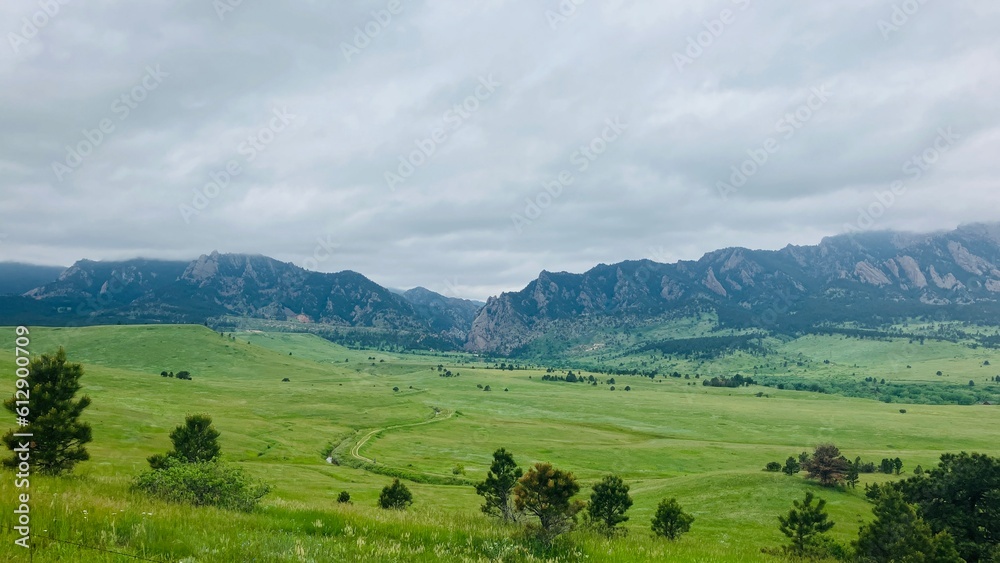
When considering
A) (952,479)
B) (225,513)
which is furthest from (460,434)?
(225,513)

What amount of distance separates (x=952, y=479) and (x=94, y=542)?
72.7 m

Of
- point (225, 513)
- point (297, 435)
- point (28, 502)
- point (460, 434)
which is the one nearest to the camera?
point (28, 502)

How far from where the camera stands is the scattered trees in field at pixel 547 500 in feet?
37.6

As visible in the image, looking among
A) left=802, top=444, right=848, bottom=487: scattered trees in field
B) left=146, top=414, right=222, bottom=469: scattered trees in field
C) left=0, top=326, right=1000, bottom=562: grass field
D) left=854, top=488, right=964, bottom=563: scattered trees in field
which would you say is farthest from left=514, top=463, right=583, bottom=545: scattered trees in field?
left=802, top=444, right=848, bottom=487: scattered trees in field

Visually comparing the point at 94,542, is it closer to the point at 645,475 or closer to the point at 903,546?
the point at 903,546

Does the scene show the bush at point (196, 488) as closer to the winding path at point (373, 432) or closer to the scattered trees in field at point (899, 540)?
the scattered trees in field at point (899, 540)

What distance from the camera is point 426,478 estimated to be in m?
93.3

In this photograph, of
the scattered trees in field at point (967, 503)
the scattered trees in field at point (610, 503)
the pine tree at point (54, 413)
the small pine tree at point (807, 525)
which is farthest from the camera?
the scattered trees in field at point (610, 503)

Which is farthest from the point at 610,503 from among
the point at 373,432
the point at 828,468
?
the point at 373,432

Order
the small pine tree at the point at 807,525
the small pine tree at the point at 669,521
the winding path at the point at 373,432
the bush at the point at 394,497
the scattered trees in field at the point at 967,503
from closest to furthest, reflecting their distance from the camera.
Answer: the small pine tree at the point at 669,521 → the scattered trees in field at the point at 967,503 → the small pine tree at the point at 807,525 → the bush at the point at 394,497 → the winding path at the point at 373,432

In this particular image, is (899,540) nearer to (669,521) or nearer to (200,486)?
(669,521)

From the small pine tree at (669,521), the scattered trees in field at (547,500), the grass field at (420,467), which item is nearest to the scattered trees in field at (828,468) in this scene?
the grass field at (420,467)

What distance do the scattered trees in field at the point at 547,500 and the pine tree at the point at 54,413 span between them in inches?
923

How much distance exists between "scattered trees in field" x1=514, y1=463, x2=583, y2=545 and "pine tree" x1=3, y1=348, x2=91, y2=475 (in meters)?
23.4
